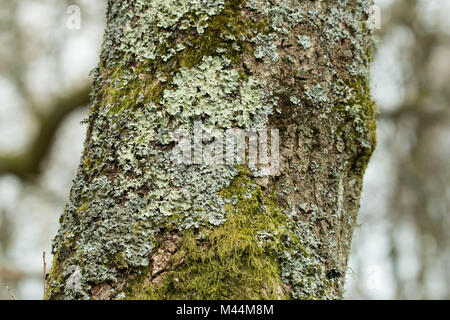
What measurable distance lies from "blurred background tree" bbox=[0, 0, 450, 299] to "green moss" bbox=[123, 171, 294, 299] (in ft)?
12.6

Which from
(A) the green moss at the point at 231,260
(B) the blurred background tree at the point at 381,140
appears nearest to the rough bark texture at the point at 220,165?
(A) the green moss at the point at 231,260

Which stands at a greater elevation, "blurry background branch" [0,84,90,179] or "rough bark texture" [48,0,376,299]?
"blurry background branch" [0,84,90,179]

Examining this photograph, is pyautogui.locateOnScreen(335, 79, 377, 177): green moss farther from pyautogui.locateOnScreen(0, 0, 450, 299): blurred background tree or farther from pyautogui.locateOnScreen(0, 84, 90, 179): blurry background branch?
pyautogui.locateOnScreen(0, 84, 90, 179): blurry background branch

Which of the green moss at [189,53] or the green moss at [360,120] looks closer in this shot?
the green moss at [189,53]

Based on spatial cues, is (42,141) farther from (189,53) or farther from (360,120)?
(360,120)

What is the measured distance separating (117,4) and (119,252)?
2.67ft

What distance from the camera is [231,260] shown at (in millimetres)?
1074

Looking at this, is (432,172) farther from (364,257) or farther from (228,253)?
(228,253)

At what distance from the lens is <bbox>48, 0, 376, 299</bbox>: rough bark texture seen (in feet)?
3.54

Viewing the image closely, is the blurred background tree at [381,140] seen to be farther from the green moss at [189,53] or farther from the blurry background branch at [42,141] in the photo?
the green moss at [189,53]

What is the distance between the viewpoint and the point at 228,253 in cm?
108

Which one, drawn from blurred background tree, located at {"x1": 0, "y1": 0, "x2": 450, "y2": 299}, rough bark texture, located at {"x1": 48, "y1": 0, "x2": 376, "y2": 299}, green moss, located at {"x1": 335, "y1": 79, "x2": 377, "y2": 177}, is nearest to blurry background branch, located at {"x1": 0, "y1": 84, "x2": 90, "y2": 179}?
blurred background tree, located at {"x1": 0, "y1": 0, "x2": 450, "y2": 299}

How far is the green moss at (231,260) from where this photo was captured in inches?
41.0

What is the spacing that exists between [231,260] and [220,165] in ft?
0.84
